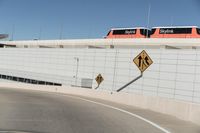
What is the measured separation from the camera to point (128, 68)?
64438mm

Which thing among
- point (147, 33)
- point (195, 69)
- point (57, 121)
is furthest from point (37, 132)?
point (147, 33)

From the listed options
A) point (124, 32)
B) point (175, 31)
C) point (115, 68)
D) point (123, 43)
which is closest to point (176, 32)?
point (175, 31)

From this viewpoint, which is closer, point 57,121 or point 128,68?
point 57,121

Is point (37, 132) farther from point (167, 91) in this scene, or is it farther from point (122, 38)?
point (122, 38)

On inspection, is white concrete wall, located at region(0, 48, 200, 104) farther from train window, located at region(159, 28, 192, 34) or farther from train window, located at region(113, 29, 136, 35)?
train window, located at region(159, 28, 192, 34)

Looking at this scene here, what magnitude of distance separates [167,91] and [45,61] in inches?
1539

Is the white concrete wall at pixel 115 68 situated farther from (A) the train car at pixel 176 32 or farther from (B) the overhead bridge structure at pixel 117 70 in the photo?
(A) the train car at pixel 176 32

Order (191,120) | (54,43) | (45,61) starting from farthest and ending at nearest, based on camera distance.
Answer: (54,43), (45,61), (191,120)

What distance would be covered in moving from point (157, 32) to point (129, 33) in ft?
22.0

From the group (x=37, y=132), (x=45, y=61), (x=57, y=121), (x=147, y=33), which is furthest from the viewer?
(x=45, y=61)

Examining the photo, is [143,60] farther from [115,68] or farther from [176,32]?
[176,32]

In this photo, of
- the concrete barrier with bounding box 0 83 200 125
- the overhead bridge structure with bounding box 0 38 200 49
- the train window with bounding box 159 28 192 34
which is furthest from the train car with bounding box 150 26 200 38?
the concrete barrier with bounding box 0 83 200 125

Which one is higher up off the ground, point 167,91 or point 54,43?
point 54,43

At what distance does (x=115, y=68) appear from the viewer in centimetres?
6769
